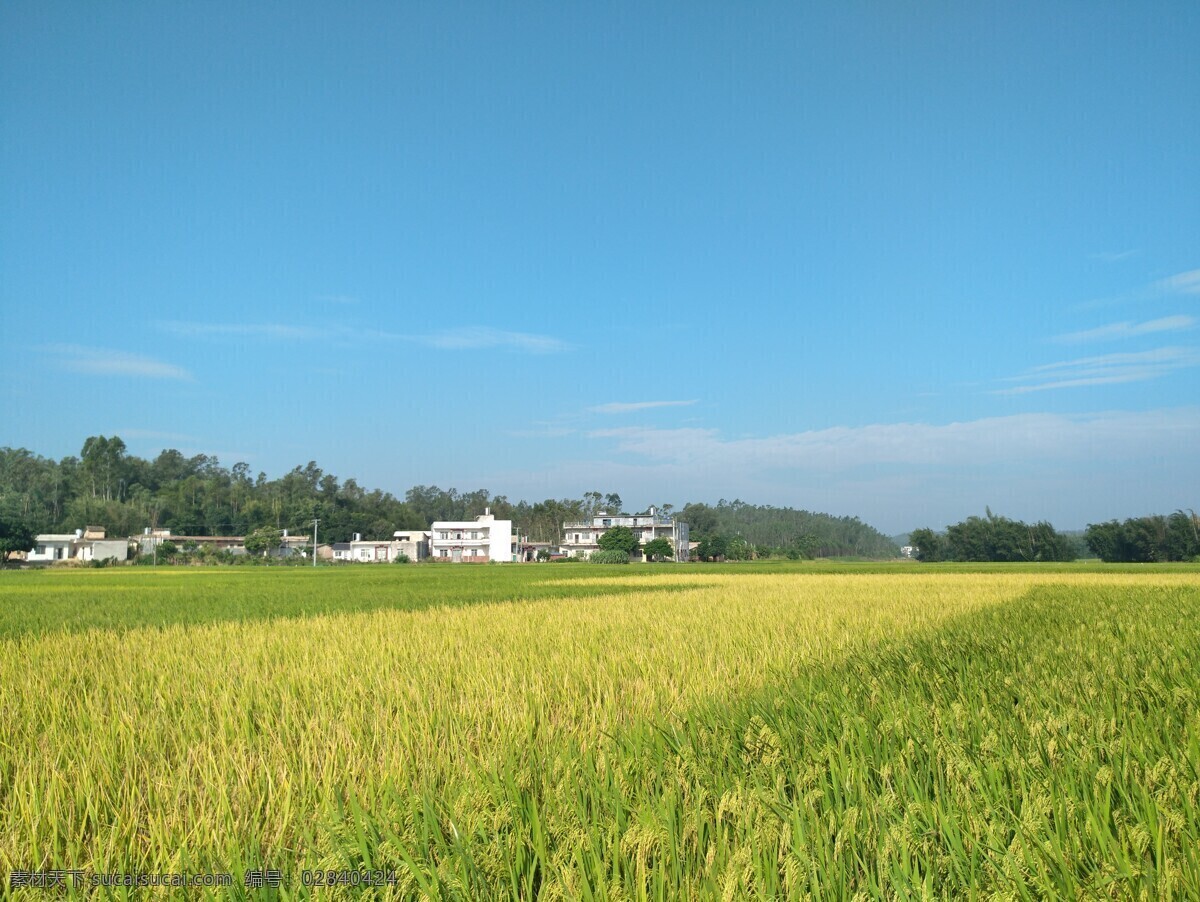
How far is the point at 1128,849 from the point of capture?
6.44 ft

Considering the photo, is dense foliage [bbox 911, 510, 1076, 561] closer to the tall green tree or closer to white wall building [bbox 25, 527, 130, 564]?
the tall green tree

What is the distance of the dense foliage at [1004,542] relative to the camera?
7588 centimetres

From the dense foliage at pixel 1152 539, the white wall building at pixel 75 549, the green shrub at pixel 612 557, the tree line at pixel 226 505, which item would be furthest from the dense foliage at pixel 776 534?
the white wall building at pixel 75 549

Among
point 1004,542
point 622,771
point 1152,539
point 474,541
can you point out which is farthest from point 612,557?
point 622,771

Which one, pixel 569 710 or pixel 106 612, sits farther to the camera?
pixel 106 612

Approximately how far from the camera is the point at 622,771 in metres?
2.58

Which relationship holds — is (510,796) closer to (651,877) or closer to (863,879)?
(651,877)

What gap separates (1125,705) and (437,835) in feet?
11.2

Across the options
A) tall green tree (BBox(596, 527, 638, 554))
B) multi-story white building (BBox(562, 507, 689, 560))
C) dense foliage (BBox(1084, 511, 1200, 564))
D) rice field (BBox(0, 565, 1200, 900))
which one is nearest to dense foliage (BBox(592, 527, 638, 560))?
tall green tree (BBox(596, 527, 638, 554))

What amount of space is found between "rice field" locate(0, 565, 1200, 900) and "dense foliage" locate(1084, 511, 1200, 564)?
72945 mm

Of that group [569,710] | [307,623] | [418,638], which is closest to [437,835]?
[569,710]

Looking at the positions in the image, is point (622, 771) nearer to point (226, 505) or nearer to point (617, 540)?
point (617, 540)

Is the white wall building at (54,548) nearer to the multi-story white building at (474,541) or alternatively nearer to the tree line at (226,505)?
the tree line at (226,505)

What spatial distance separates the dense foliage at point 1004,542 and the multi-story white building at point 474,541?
47.3 m
